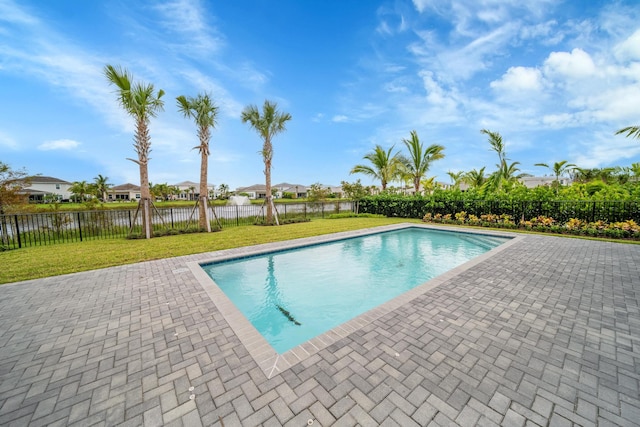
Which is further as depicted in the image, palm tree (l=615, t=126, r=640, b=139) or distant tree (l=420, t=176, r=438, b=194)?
distant tree (l=420, t=176, r=438, b=194)

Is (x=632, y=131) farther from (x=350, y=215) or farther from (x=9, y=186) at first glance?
(x=9, y=186)

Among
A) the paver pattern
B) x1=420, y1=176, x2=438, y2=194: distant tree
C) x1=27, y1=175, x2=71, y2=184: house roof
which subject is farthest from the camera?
x1=27, y1=175, x2=71, y2=184: house roof

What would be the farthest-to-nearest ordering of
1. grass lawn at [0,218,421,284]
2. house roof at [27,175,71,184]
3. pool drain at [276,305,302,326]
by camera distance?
1. house roof at [27,175,71,184]
2. grass lawn at [0,218,421,284]
3. pool drain at [276,305,302,326]

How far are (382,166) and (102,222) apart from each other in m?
18.4

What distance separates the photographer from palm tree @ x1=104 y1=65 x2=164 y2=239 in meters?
9.18

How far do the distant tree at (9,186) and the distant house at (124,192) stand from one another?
52885 mm

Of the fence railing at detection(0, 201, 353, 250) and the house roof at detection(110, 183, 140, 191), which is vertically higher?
the house roof at detection(110, 183, 140, 191)

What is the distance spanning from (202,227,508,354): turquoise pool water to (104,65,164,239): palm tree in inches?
231

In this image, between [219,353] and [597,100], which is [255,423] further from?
[597,100]

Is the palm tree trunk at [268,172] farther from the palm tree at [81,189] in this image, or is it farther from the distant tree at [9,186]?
the palm tree at [81,189]

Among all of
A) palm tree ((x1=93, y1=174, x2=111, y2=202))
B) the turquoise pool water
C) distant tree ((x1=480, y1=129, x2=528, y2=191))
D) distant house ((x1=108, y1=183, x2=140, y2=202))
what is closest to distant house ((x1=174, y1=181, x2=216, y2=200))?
distant house ((x1=108, y1=183, x2=140, y2=202))

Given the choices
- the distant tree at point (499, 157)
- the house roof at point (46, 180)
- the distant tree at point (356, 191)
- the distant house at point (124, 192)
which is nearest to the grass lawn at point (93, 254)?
the distant tree at point (356, 191)

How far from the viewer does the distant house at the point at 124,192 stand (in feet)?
175

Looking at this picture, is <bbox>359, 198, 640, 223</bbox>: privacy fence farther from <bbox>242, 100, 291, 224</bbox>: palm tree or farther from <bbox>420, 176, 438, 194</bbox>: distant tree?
<bbox>242, 100, 291, 224</bbox>: palm tree
